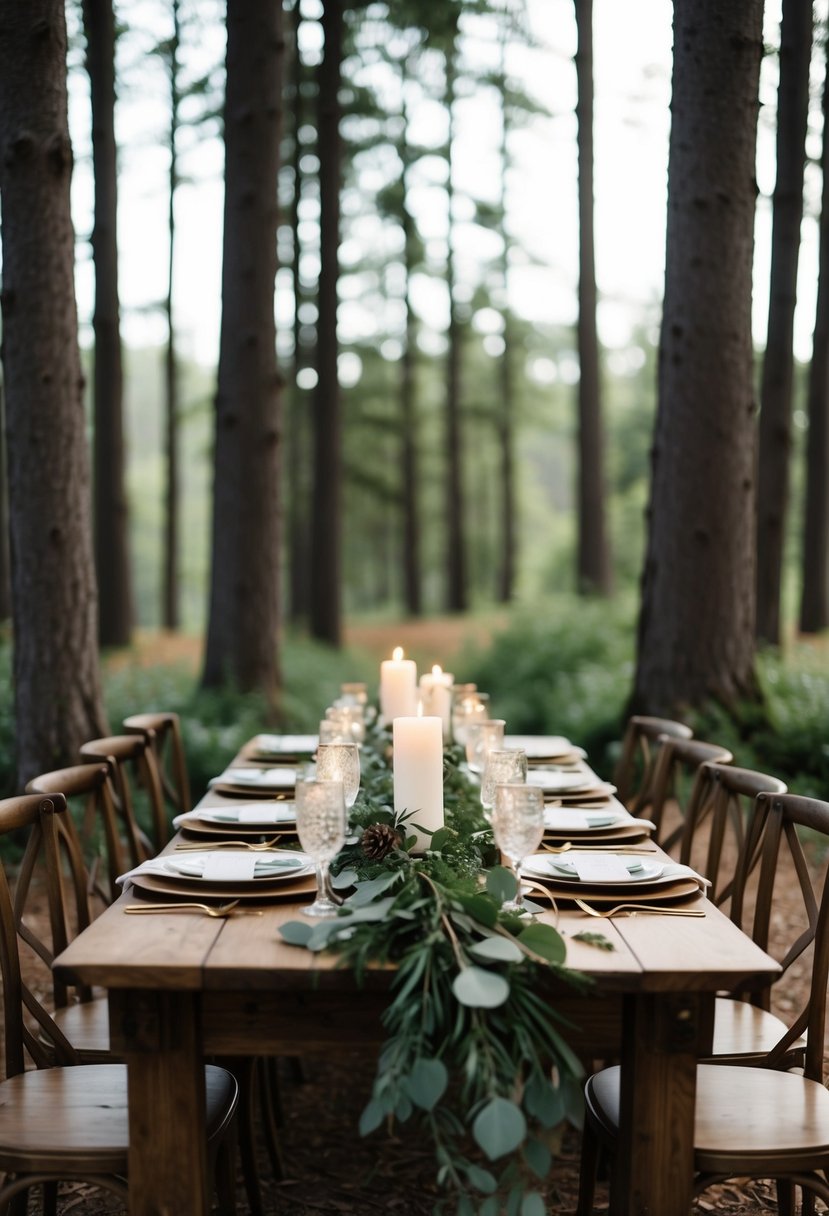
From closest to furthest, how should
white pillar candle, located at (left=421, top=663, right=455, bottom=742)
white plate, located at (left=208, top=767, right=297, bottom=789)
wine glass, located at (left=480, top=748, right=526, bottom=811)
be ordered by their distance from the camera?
wine glass, located at (left=480, top=748, right=526, bottom=811)
white plate, located at (left=208, top=767, right=297, bottom=789)
white pillar candle, located at (left=421, top=663, right=455, bottom=742)

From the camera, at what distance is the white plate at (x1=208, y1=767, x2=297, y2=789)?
3.79 m

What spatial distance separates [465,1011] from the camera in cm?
197

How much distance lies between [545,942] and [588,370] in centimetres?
1294

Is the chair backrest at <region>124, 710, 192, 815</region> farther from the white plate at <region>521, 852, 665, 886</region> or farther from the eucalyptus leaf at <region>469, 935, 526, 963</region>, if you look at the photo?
the eucalyptus leaf at <region>469, 935, 526, 963</region>

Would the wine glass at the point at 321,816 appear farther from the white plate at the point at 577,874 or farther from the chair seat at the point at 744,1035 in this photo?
the chair seat at the point at 744,1035

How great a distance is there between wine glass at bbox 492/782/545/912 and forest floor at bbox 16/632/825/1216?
0.71m

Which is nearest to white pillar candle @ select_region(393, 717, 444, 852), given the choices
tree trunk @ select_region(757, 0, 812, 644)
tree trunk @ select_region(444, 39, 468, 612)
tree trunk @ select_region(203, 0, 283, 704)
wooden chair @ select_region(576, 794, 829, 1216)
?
wooden chair @ select_region(576, 794, 829, 1216)

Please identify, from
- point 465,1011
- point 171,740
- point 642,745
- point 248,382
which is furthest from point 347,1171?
point 248,382

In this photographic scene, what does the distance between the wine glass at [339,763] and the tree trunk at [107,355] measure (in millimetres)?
10998

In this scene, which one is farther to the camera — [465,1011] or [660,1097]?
[660,1097]

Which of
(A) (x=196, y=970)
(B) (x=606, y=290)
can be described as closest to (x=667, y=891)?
→ (A) (x=196, y=970)

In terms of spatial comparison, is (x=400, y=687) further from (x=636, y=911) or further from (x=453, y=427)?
(x=453, y=427)

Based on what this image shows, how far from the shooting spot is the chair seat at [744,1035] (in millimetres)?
2758

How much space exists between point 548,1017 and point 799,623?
13.6m
